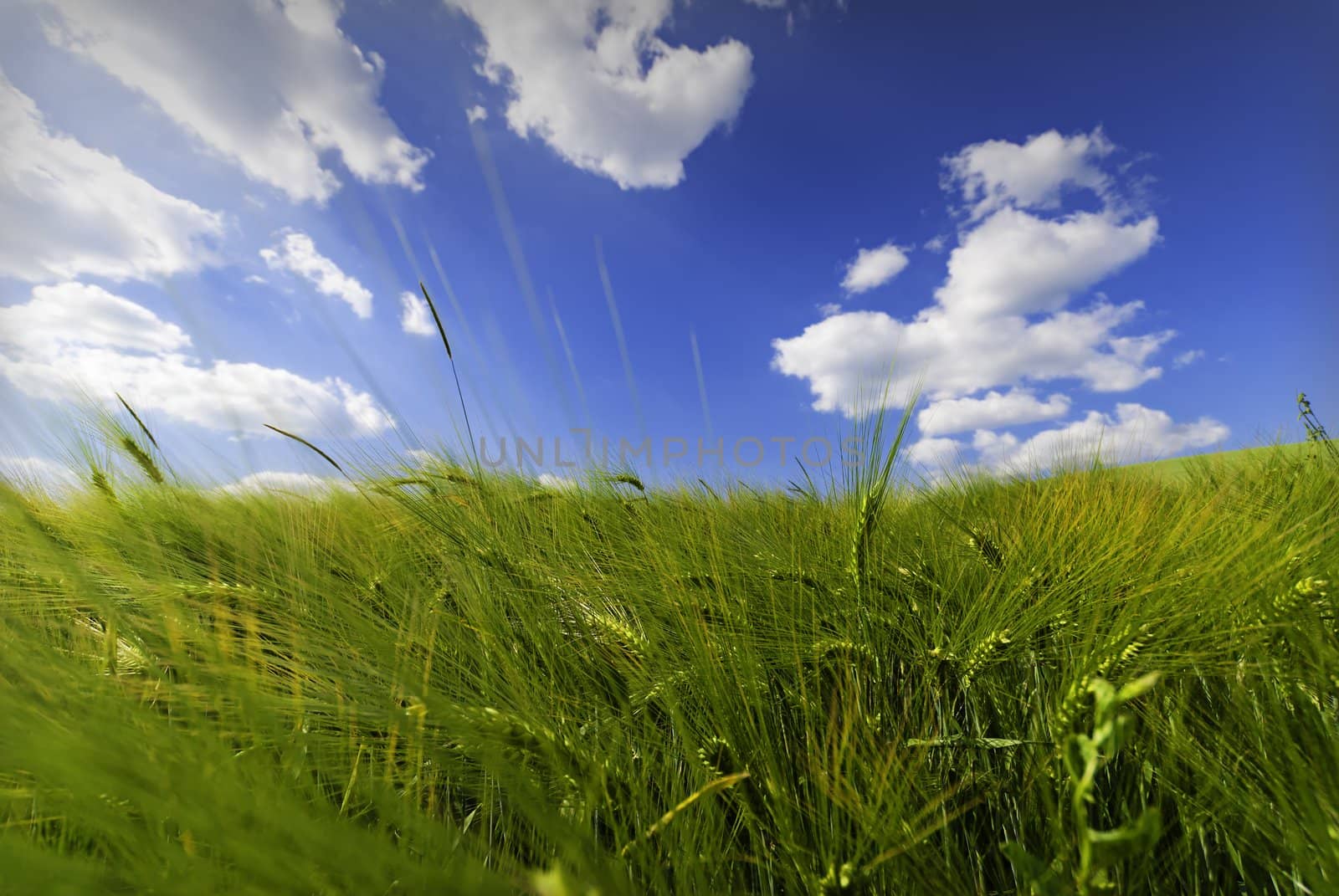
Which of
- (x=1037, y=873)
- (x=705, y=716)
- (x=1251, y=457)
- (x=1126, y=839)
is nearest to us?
(x=1126, y=839)

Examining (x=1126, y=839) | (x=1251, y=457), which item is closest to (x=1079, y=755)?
(x=1126, y=839)

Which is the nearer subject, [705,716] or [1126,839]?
[1126,839]

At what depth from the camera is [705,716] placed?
2.48ft

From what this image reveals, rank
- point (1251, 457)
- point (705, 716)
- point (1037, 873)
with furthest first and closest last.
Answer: point (1251, 457) < point (705, 716) < point (1037, 873)

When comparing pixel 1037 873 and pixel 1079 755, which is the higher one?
pixel 1079 755

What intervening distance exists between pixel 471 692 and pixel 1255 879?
1.04 meters

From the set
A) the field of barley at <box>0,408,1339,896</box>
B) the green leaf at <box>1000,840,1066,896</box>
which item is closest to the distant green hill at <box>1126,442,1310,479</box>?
the field of barley at <box>0,408,1339,896</box>

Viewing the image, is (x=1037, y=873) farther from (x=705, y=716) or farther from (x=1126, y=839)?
(x=705, y=716)

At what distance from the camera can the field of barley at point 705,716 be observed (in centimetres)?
46

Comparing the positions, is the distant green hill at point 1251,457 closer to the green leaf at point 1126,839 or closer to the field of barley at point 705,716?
the field of barley at point 705,716

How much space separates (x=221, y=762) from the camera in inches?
19.0

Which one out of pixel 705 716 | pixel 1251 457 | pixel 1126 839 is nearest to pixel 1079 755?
pixel 1126 839

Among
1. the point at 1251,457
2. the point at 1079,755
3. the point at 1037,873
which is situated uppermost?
the point at 1251,457

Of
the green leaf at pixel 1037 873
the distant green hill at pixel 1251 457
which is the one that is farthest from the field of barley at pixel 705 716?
the distant green hill at pixel 1251 457
